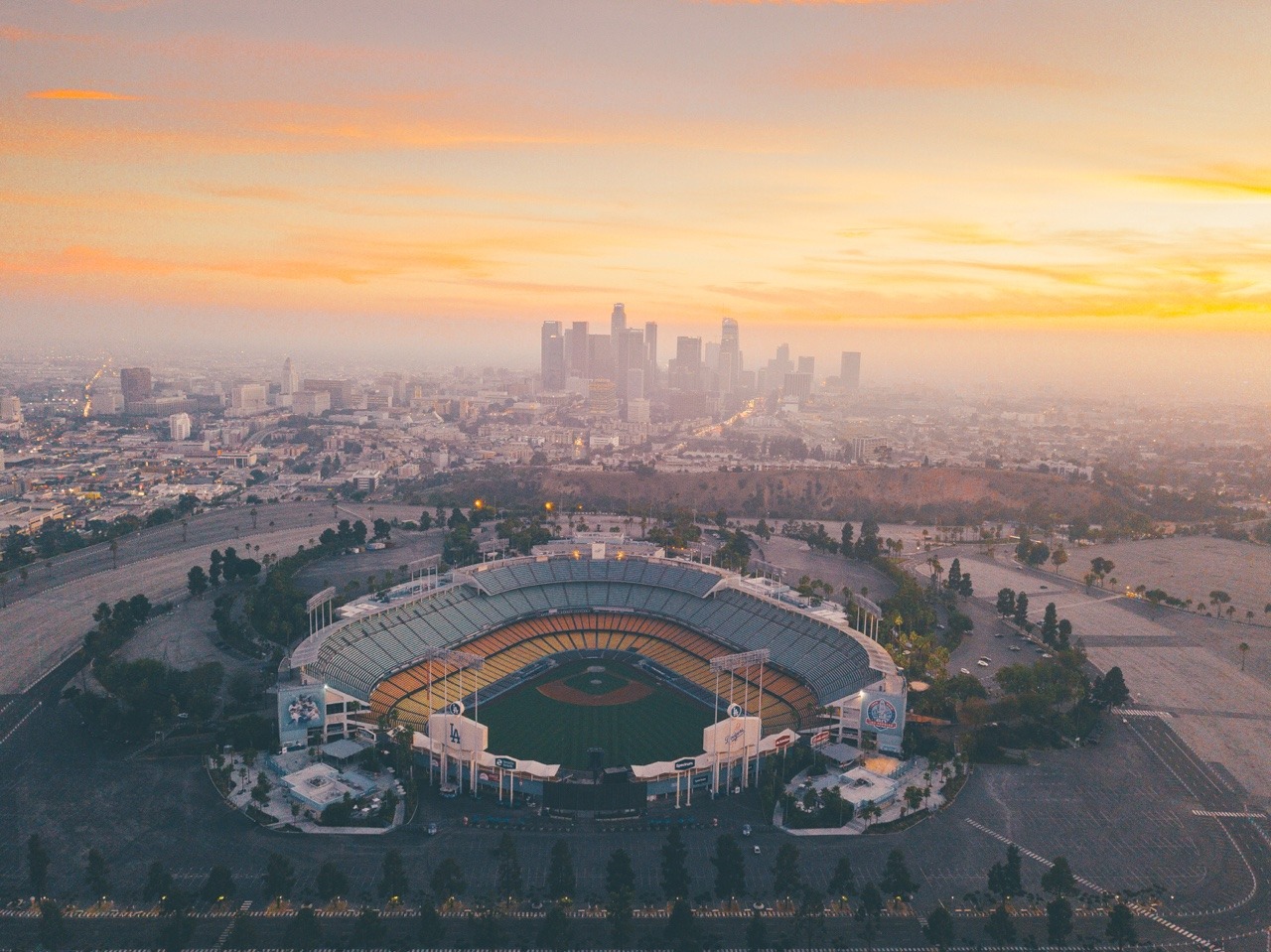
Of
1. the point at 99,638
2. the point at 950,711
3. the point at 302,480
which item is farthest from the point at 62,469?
the point at 950,711

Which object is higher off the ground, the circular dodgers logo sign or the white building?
the white building

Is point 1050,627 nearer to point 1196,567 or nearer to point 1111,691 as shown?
point 1111,691

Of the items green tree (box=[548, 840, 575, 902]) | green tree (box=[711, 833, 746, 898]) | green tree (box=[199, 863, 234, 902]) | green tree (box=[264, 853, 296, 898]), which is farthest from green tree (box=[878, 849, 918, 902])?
green tree (box=[199, 863, 234, 902])

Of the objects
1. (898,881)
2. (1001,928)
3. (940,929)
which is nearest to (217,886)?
(898,881)

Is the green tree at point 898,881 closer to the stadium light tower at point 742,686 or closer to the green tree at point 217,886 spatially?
the stadium light tower at point 742,686

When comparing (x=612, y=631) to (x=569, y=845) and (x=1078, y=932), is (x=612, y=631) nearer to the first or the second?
(x=569, y=845)

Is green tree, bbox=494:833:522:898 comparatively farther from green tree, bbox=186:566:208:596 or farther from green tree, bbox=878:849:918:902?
green tree, bbox=186:566:208:596
